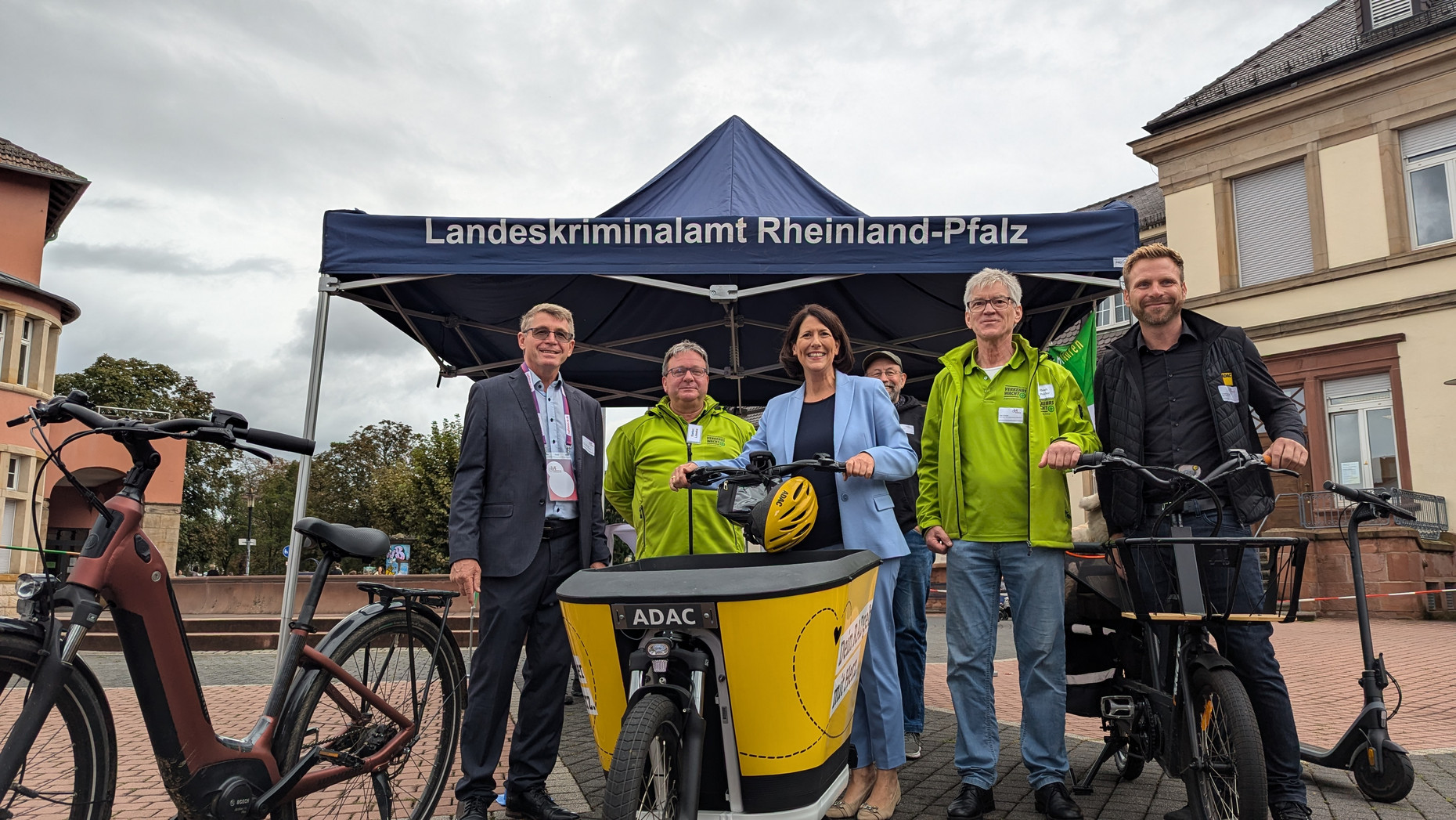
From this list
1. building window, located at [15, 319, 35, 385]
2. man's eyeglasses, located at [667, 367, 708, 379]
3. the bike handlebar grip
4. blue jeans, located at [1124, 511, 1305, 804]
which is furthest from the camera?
building window, located at [15, 319, 35, 385]

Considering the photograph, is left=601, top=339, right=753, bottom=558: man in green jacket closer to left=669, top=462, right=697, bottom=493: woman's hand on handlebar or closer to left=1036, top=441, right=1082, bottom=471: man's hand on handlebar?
left=669, top=462, right=697, bottom=493: woman's hand on handlebar

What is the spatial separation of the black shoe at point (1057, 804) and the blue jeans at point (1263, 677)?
69 cm

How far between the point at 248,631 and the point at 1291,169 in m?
21.4

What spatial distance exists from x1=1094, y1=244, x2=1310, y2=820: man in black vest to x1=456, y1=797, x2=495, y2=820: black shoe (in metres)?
2.60

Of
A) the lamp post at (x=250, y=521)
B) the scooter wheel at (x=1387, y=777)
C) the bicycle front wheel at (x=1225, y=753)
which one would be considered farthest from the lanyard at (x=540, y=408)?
the lamp post at (x=250, y=521)

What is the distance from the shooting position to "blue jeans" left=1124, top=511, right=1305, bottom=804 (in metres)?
3.42

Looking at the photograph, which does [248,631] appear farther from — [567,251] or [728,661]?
[728,661]

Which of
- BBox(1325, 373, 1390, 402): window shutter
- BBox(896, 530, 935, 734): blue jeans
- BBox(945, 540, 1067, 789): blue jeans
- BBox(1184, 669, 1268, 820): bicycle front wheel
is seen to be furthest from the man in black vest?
BBox(1325, 373, 1390, 402): window shutter

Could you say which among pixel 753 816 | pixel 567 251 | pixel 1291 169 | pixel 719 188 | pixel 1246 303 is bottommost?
pixel 753 816

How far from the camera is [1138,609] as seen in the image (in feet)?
11.0

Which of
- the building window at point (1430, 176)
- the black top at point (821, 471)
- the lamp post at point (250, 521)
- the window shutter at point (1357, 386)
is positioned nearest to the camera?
the black top at point (821, 471)

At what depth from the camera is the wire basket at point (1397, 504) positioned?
51.4ft

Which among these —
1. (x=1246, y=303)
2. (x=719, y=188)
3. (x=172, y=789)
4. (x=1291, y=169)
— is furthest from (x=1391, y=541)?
(x=172, y=789)

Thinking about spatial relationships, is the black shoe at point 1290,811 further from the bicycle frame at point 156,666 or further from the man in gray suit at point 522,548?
the bicycle frame at point 156,666
